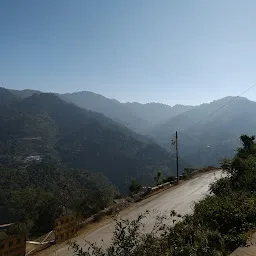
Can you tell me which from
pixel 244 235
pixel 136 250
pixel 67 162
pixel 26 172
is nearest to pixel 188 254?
pixel 136 250

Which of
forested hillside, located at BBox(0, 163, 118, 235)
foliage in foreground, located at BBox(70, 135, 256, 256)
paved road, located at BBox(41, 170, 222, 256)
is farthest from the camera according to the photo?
forested hillside, located at BBox(0, 163, 118, 235)

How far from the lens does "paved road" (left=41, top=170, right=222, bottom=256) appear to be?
16.6 metres

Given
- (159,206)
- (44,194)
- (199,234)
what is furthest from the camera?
(44,194)

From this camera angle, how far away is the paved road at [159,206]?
16.6m

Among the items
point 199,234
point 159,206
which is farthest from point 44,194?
point 199,234

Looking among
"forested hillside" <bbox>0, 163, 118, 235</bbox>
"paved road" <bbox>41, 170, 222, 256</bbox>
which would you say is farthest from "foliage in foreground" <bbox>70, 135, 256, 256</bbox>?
"forested hillside" <bbox>0, 163, 118, 235</bbox>

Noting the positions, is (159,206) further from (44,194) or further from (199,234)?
(44,194)

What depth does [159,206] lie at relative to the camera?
2419 cm

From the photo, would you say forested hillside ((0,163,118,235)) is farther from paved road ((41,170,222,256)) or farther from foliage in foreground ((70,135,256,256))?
foliage in foreground ((70,135,256,256))

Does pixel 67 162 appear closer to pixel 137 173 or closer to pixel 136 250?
pixel 137 173

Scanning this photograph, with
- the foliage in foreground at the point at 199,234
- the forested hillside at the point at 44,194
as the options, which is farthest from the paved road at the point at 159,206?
the foliage in foreground at the point at 199,234

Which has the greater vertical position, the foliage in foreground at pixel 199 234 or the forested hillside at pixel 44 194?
the foliage in foreground at pixel 199 234

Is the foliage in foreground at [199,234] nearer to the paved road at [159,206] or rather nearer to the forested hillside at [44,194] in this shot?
the paved road at [159,206]

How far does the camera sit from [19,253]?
13492 mm
